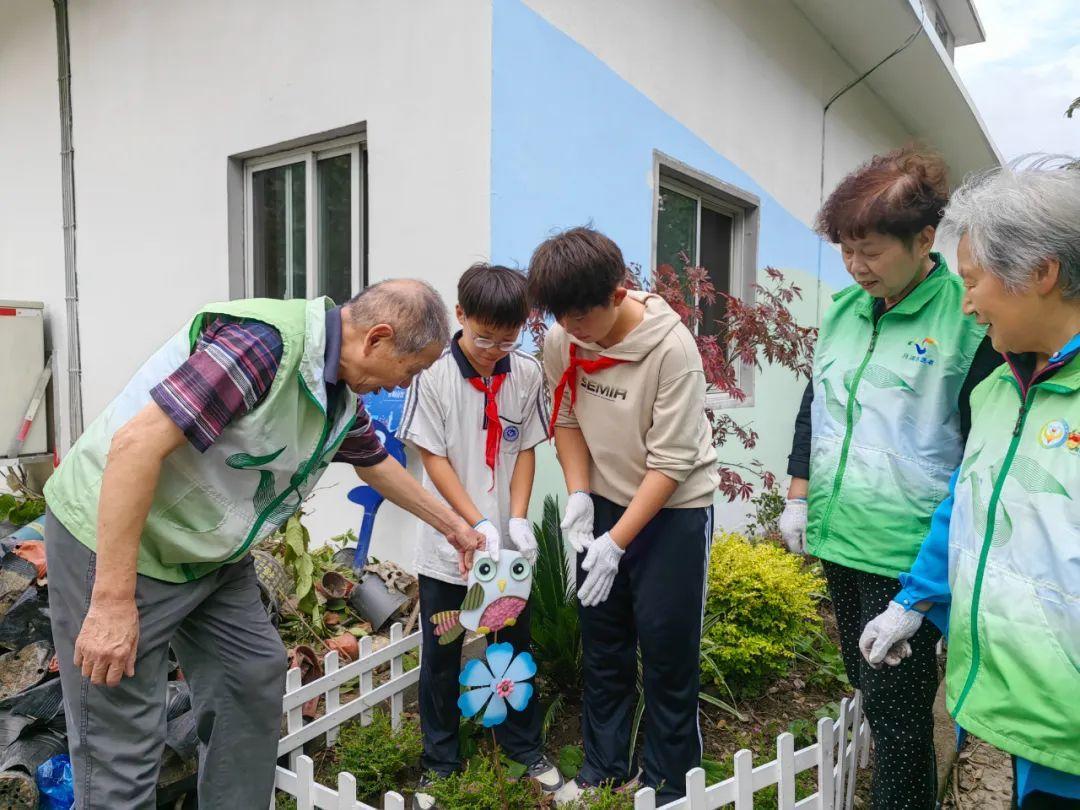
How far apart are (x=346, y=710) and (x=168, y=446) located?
146 cm

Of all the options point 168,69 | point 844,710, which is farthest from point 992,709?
point 168,69

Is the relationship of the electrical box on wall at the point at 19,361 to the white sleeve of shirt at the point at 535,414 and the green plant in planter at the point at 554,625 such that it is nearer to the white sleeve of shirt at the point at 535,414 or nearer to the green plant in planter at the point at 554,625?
the green plant in planter at the point at 554,625

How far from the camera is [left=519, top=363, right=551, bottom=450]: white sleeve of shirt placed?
2369mm

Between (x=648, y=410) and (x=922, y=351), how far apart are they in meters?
0.71

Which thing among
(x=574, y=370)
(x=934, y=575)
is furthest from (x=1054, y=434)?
(x=574, y=370)

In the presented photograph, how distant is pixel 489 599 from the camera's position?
2.10 meters

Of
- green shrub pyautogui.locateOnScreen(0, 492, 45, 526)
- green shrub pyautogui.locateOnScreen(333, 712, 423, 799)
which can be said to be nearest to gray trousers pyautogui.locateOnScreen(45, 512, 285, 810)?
green shrub pyautogui.locateOnScreen(333, 712, 423, 799)

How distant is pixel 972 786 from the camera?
8.45 feet

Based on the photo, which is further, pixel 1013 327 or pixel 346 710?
pixel 346 710

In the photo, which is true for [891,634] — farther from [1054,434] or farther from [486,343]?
[486,343]

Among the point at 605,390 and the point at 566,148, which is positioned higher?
the point at 566,148

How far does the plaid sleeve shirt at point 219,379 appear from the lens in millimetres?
1519

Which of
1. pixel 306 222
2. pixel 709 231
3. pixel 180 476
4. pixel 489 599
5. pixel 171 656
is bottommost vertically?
pixel 171 656

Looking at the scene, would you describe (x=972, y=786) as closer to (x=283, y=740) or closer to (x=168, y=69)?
(x=283, y=740)
